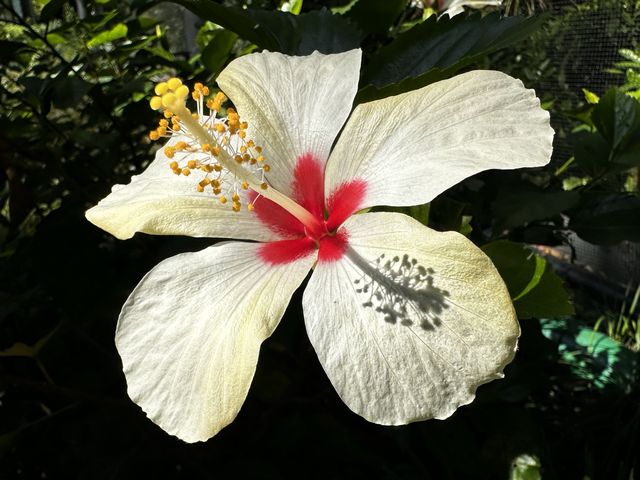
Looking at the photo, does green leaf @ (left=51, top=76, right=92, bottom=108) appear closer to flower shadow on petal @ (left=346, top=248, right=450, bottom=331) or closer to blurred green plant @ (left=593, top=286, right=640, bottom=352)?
flower shadow on petal @ (left=346, top=248, right=450, bottom=331)

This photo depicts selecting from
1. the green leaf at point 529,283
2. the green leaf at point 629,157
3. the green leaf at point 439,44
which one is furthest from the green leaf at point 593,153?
the green leaf at point 529,283

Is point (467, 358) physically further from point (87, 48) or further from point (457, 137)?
point (87, 48)

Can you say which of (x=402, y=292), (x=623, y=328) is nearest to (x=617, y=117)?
(x=402, y=292)

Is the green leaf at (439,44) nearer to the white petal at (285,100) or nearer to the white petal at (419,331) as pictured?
the white petal at (285,100)

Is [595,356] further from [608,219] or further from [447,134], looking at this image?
[447,134]

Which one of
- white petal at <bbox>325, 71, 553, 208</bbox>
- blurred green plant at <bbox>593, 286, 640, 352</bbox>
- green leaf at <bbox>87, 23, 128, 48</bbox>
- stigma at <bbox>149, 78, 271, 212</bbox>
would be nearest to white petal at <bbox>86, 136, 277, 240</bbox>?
stigma at <bbox>149, 78, 271, 212</bbox>
